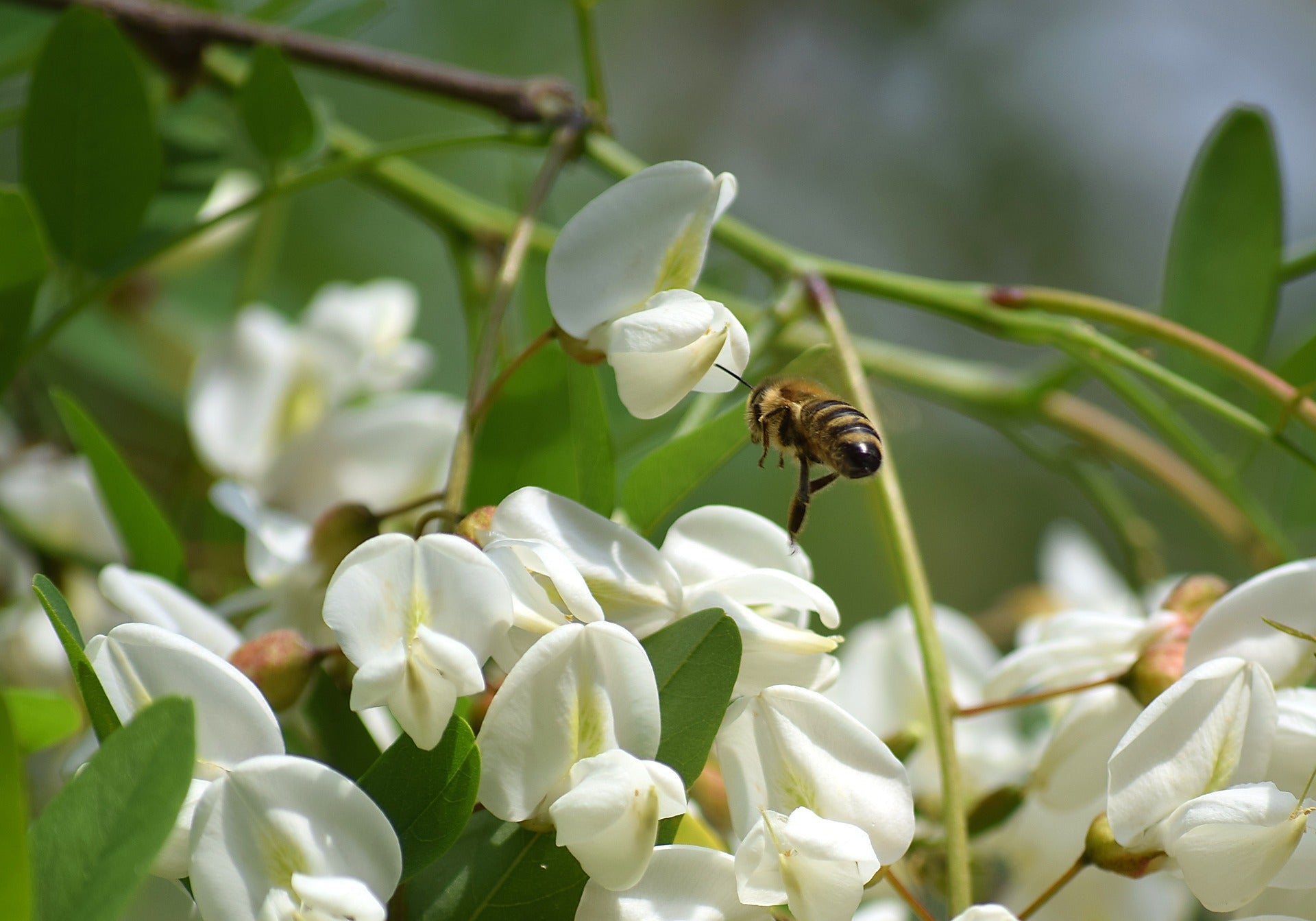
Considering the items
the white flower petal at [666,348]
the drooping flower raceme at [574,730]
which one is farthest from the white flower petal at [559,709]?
the white flower petal at [666,348]

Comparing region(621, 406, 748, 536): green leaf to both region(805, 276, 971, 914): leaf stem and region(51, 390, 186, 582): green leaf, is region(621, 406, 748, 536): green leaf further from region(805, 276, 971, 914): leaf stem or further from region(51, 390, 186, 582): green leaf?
region(51, 390, 186, 582): green leaf

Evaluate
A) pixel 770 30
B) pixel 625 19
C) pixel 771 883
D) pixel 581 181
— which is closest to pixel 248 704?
pixel 771 883

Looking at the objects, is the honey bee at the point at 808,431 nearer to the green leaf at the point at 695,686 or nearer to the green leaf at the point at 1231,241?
the green leaf at the point at 695,686

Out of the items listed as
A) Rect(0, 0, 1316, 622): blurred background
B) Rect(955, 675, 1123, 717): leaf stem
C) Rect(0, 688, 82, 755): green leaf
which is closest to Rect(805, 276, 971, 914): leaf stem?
Rect(955, 675, 1123, 717): leaf stem

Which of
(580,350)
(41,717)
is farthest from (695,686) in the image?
(41,717)

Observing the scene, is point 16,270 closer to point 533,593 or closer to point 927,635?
point 533,593

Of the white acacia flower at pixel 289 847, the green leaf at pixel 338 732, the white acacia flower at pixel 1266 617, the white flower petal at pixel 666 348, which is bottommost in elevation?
the green leaf at pixel 338 732
